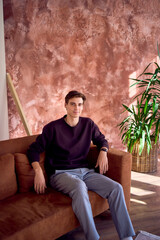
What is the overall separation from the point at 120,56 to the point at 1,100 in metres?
1.90

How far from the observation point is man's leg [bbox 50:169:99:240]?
1.64m

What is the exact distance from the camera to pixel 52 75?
10.6 feet

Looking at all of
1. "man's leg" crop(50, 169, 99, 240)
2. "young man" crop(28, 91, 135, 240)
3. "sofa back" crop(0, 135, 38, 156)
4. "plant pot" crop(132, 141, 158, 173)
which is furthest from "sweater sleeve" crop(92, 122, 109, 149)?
"plant pot" crop(132, 141, 158, 173)

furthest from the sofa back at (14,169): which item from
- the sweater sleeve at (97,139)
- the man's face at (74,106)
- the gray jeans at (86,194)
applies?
the sweater sleeve at (97,139)

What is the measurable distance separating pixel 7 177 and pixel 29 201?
0.24m

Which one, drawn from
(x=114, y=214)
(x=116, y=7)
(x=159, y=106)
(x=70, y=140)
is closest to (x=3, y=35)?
(x=70, y=140)

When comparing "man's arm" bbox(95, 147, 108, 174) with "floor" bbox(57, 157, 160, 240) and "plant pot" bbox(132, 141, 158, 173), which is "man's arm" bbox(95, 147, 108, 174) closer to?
"floor" bbox(57, 157, 160, 240)

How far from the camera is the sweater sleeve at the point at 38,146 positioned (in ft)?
6.31

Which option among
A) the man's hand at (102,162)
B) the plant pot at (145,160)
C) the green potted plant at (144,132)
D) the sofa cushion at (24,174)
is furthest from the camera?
the plant pot at (145,160)

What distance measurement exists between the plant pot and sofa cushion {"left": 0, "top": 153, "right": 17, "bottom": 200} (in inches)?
67.9

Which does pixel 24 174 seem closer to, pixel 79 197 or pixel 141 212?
pixel 79 197

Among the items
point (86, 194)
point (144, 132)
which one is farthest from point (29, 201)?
point (144, 132)

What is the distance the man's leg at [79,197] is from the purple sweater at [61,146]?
0.41 feet

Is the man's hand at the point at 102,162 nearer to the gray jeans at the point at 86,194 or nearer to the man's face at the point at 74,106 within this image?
the gray jeans at the point at 86,194
